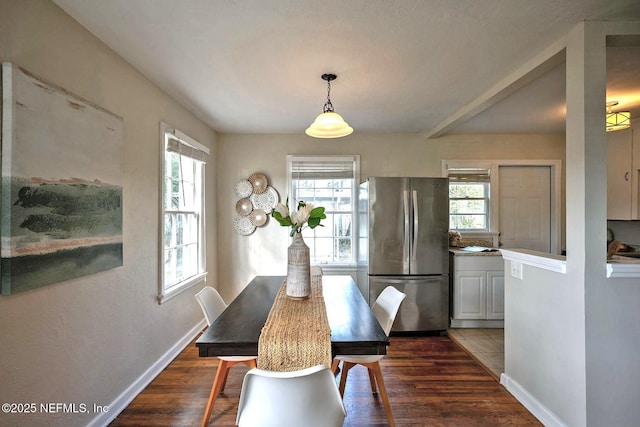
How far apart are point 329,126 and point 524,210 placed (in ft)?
11.3

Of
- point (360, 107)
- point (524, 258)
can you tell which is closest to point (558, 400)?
point (524, 258)

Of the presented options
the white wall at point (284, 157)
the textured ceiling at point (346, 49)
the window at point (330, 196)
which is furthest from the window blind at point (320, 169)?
the textured ceiling at point (346, 49)

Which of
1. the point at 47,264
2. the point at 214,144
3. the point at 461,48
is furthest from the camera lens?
the point at 214,144

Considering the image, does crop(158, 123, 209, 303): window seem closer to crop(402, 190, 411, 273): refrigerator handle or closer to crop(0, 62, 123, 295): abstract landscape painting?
crop(0, 62, 123, 295): abstract landscape painting

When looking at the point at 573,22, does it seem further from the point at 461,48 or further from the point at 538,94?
the point at 538,94

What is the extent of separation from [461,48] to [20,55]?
2.45m

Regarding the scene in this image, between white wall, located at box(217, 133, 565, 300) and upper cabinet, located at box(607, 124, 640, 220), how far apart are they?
1.84 ft

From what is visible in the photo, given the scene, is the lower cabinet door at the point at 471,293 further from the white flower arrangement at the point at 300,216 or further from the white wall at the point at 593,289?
the white flower arrangement at the point at 300,216

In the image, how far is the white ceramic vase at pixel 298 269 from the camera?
6.06 feet

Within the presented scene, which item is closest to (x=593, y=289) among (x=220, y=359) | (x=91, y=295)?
(x=220, y=359)

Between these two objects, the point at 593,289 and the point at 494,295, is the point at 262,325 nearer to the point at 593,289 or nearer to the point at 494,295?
the point at 593,289

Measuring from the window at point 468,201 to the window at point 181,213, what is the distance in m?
3.33

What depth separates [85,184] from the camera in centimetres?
171

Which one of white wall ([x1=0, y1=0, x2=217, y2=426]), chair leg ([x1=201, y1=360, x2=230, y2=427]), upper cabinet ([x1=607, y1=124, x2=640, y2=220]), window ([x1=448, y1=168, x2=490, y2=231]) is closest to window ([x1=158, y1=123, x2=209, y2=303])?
white wall ([x1=0, y1=0, x2=217, y2=426])
